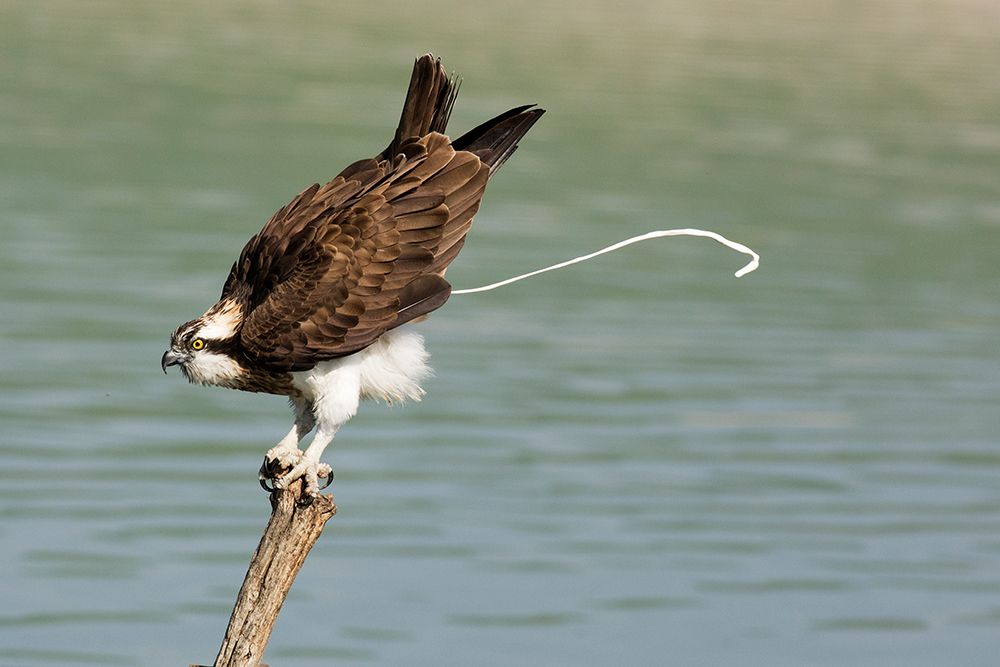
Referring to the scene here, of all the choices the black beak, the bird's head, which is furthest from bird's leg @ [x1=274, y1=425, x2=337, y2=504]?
the black beak

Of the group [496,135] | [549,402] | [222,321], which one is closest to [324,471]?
[222,321]

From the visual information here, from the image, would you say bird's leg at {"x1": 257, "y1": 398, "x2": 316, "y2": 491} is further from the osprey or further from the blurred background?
the blurred background

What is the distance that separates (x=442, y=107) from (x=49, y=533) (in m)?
7.67

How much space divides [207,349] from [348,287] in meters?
0.67

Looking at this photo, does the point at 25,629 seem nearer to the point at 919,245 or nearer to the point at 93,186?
the point at 93,186

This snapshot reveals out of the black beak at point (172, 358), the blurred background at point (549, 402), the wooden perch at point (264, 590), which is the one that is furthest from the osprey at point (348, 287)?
the blurred background at point (549, 402)

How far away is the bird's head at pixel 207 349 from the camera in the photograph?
8.05 m

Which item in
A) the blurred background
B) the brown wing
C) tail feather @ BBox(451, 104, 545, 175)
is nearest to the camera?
the brown wing

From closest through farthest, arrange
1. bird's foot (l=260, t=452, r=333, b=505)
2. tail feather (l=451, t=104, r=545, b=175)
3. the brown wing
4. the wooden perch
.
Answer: the wooden perch → bird's foot (l=260, t=452, r=333, b=505) → the brown wing → tail feather (l=451, t=104, r=545, b=175)

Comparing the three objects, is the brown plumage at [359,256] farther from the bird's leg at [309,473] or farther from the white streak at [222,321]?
the bird's leg at [309,473]

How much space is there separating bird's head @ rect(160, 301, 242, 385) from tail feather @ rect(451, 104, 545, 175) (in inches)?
52.9

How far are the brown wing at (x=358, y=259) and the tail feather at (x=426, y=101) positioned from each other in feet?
0.70

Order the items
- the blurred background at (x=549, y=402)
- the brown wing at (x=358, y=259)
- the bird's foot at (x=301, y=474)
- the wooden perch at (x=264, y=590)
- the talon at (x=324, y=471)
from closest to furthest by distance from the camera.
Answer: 1. the wooden perch at (x=264, y=590)
2. the bird's foot at (x=301, y=474)
3. the talon at (x=324, y=471)
4. the brown wing at (x=358, y=259)
5. the blurred background at (x=549, y=402)

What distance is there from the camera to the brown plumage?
804cm
